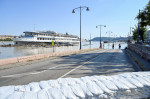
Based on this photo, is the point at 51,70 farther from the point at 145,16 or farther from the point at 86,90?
the point at 145,16

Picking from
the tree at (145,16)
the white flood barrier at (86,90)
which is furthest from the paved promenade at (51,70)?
the tree at (145,16)

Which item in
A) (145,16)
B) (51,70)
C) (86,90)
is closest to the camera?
(86,90)

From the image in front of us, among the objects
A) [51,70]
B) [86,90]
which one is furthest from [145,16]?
[86,90]

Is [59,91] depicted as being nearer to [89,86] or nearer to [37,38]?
[89,86]

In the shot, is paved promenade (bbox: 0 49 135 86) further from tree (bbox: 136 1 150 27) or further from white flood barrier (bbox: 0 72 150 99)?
tree (bbox: 136 1 150 27)

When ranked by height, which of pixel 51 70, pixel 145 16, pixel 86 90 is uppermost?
pixel 145 16

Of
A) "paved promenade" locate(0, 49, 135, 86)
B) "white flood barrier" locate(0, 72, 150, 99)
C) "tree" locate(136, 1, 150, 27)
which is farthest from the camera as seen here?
"tree" locate(136, 1, 150, 27)

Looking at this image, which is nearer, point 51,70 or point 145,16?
point 51,70

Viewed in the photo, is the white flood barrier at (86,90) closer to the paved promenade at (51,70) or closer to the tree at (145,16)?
the paved promenade at (51,70)

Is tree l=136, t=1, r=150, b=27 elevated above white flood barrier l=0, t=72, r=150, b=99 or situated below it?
above

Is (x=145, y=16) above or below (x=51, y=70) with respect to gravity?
above

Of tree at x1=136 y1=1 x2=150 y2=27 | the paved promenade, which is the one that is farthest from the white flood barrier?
tree at x1=136 y1=1 x2=150 y2=27

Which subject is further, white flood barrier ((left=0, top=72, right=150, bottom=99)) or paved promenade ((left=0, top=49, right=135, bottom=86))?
paved promenade ((left=0, top=49, right=135, bottom=86))

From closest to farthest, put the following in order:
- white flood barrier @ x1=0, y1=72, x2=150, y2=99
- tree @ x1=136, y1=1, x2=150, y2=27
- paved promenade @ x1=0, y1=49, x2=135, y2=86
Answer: white flood barrier @ x1=0, y1=72, x2=150, y2=99, paved promenade @ x1=0, y1=49, x2=135, y2=86, tree @ x1=136, y1=1, x2=150, y2=27
